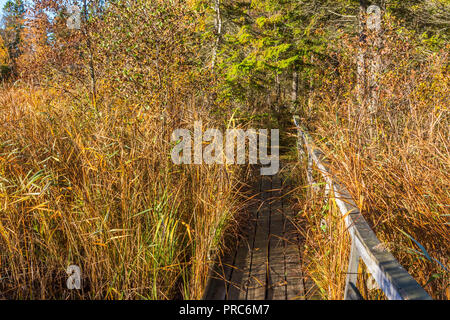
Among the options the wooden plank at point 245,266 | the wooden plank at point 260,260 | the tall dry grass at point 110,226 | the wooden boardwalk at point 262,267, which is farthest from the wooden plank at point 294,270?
the tall dry grass at point 110,226

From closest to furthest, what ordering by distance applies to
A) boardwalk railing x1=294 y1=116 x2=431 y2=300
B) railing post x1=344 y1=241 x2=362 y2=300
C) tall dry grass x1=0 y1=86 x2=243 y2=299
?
boardwalk railing x1=294 y1=116 x2=431 y2=300 < railing post x1=344 y1=241 x2=362 y2=300 < tall dry grass x1=0 y1=86 x2=243 y2=299

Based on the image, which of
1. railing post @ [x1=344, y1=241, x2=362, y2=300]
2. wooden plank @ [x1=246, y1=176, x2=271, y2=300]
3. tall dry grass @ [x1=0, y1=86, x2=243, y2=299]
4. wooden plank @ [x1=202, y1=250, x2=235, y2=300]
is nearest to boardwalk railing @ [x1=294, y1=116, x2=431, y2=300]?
railing post @ [x1=344, y1=241, x2=362, y2=300]

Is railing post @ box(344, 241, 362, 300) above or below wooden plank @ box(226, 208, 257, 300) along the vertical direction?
above

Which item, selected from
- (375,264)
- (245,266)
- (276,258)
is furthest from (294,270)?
(375,264)

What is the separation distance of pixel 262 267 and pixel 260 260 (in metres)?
0.12

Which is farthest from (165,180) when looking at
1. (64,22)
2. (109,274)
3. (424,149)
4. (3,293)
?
(64,22)

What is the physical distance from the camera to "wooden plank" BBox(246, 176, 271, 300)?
2791 millimetres

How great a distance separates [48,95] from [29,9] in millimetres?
1272

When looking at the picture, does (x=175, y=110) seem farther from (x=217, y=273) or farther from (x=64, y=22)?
(x=64, y=22)

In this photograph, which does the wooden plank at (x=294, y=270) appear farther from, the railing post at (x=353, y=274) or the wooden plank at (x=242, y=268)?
the railing post at (x=353, y=274)

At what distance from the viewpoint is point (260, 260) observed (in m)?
3.25

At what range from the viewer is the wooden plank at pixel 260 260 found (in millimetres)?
2791

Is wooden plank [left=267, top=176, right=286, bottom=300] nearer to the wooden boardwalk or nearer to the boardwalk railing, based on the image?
the wooden boardwalk
